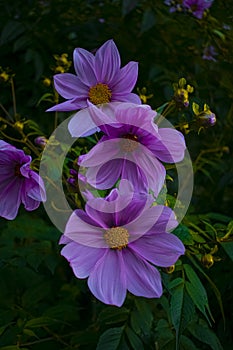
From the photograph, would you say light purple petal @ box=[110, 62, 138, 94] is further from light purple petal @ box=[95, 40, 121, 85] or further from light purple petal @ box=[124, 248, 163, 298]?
light purple petal @ box=[124, 248, 163, 298]

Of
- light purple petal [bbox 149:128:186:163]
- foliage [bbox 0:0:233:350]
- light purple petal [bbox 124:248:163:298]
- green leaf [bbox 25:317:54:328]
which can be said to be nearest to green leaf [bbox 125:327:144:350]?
foliage [bbox 0:0:233:350]

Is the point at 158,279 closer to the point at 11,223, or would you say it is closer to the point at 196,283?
the point at 196,283

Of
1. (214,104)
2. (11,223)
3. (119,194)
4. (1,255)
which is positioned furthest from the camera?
(214,104)

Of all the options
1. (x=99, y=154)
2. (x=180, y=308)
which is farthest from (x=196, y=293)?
(x=99, y=154)

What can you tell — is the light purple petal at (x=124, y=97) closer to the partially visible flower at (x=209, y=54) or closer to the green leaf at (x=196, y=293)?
the green leaf at (x=196, y=293)

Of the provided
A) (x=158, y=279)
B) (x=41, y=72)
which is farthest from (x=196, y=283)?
(x=41, y=72)

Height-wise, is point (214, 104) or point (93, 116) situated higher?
point (93, 116)

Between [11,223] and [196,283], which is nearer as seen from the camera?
[196,283]

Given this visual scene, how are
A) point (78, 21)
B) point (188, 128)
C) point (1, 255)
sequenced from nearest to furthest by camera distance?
point (188, 128) < point (1, 255) < point (78, 21)
